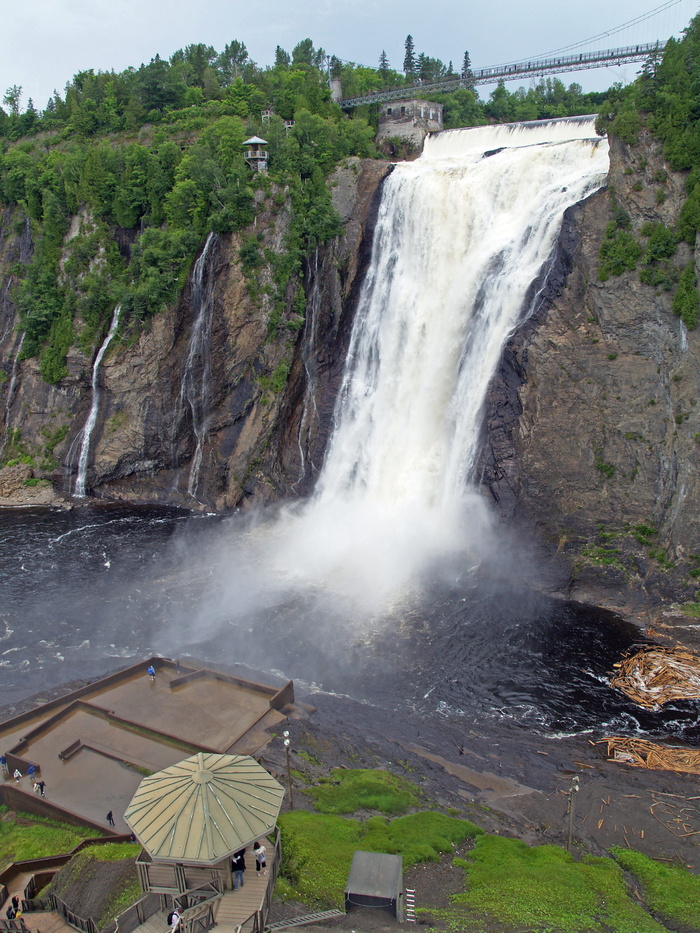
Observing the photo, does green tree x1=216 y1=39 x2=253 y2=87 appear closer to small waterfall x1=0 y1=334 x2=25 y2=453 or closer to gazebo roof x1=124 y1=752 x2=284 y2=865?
small waterfall x1=0 y1=334 x2=25 y2=453

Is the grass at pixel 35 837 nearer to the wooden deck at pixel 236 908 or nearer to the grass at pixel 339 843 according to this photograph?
the wooden deck at pixel 236 908

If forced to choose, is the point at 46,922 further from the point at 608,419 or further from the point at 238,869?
the point at 608,419

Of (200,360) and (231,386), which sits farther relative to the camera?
(200,360)

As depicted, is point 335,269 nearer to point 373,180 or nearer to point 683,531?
point 373,180

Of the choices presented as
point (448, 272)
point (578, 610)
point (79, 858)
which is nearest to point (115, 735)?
point (79, 858)

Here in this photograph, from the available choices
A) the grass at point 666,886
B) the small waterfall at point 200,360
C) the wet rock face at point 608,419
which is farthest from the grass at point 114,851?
the small waterfall at point 200,360

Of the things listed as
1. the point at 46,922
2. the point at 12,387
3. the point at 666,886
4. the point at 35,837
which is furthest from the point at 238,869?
the point at 12,387
